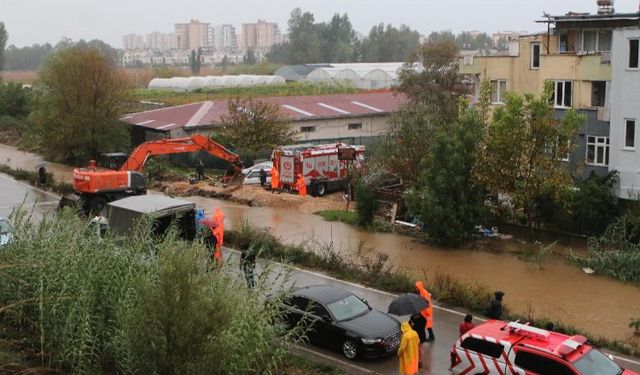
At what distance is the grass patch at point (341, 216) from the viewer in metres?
27.8

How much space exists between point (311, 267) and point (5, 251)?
1039cm

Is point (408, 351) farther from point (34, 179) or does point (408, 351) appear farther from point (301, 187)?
point (34, 179)

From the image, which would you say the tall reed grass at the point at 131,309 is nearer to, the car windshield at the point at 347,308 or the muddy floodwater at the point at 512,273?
the car windshield at the point at 347,308

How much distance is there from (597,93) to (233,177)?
55.0 ft

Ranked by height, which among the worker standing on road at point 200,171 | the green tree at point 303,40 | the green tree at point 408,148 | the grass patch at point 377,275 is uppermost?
the green tree at point 303,40

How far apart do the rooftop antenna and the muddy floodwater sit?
10.9 metres

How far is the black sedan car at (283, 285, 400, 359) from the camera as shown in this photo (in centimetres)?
1373

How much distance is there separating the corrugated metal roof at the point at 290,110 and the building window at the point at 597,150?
815 inches

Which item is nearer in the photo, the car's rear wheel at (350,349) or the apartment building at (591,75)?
the car's rear wheel at (350,349)

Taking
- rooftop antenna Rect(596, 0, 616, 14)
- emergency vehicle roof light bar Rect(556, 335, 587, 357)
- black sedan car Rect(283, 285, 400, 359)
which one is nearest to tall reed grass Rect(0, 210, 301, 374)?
black sedan car Rect(283, 285, 400, 359)

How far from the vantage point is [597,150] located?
27312 mm

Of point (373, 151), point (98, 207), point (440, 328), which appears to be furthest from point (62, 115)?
point (440, 328)

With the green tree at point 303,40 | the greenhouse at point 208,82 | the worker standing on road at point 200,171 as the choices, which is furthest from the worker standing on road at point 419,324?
the green tree at point 303,40

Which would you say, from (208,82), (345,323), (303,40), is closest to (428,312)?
(345,323)
